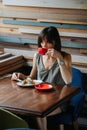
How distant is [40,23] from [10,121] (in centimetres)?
191

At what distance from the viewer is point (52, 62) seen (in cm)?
376

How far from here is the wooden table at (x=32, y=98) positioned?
2.82 meters

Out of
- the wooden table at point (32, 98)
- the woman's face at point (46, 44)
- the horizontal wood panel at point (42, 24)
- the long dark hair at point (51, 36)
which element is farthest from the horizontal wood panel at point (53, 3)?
the wooden table at point (32, 98)

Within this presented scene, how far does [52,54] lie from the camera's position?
3.56 meters

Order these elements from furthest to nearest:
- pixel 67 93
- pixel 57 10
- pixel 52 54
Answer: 1. pixel 57 10
2. pixel 52 54
3. pixel 67 93

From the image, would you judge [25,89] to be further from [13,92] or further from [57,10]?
[57,10]

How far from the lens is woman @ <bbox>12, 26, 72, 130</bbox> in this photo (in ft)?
11.7

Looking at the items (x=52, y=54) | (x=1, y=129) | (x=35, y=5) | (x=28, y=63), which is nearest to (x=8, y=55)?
(x=28, y=63)

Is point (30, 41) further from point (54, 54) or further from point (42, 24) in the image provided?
point (54, 54)

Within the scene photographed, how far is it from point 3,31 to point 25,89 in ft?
5.03

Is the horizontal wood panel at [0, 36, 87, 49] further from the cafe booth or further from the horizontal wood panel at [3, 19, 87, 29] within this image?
the horizontal wood panel at [3, 19, 87, 29]

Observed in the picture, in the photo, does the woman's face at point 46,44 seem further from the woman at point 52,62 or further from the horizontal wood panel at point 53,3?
the horizontal wood panel at point 53,3

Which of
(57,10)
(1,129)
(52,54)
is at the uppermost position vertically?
(57,10)

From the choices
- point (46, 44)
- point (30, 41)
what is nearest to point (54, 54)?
point (46, 44)
